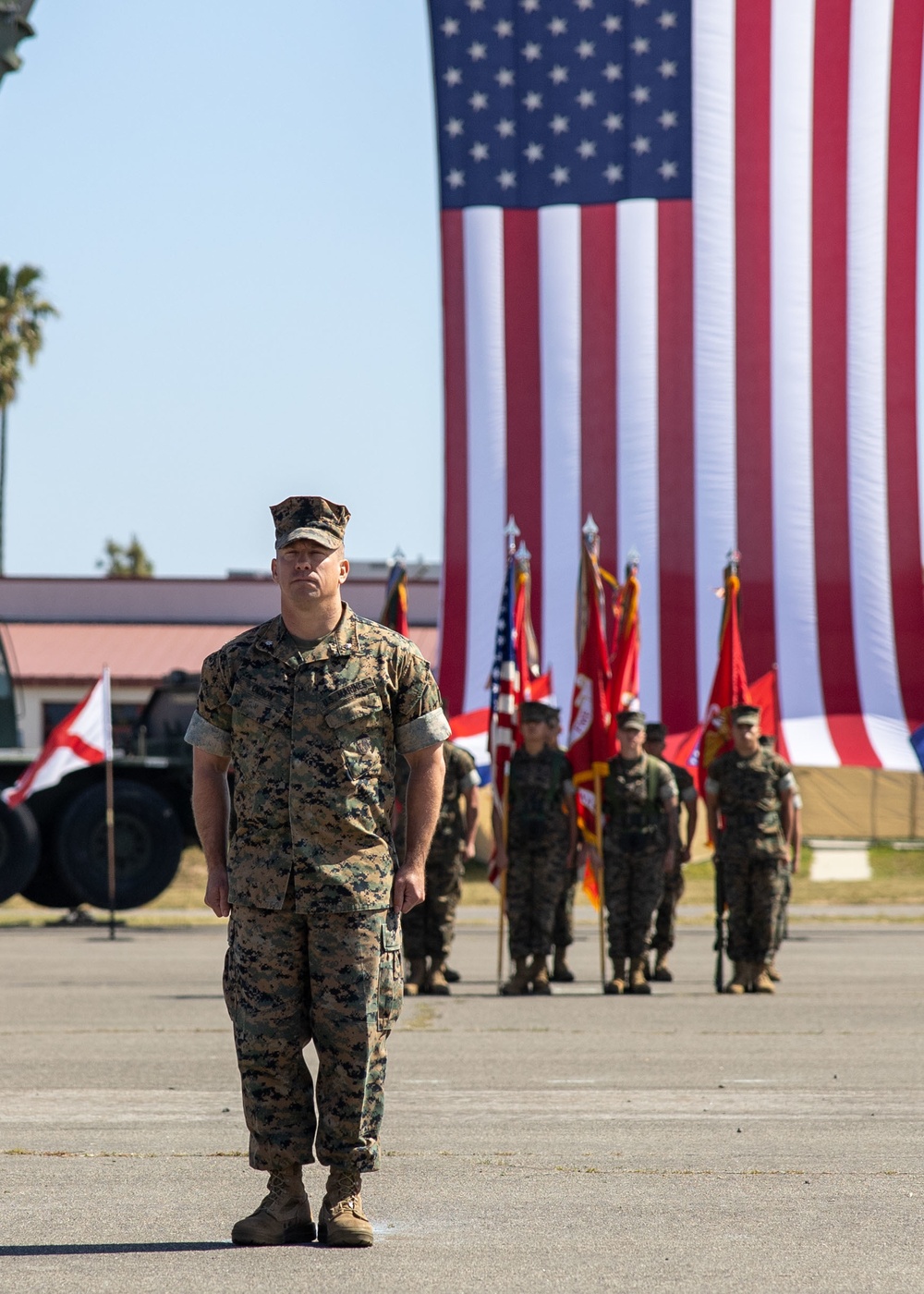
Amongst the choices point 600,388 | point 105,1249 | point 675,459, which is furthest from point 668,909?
point 600,388

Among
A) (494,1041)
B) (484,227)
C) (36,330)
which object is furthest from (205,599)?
(494,1041)

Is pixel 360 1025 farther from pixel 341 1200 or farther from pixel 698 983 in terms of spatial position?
pixel 698 983

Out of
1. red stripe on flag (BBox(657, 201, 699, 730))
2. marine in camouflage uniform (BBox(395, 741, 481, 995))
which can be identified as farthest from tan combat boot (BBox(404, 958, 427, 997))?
red stripe on flag (BBox(657, 201, 699, 730))

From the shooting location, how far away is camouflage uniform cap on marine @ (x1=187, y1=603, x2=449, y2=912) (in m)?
5.14

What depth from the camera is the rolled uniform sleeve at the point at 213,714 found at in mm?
5270

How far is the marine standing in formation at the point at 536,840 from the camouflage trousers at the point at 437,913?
38 cm

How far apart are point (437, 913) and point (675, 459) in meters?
12.6

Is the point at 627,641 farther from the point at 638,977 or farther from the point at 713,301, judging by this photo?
the point at 713,301

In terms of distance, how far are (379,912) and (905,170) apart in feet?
69.5

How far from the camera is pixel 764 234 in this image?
24875 millimetres

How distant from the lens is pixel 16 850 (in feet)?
64.8

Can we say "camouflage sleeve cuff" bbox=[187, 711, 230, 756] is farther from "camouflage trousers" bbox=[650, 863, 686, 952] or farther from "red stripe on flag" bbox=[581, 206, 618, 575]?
"red stripe on flag" bbox=[581, 206, 618, 575]

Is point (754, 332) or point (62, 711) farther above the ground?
point (754, 332)

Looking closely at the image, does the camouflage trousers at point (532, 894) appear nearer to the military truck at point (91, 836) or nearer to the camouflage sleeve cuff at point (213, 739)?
the camouflage sleeve cuff at point (213, 739)
